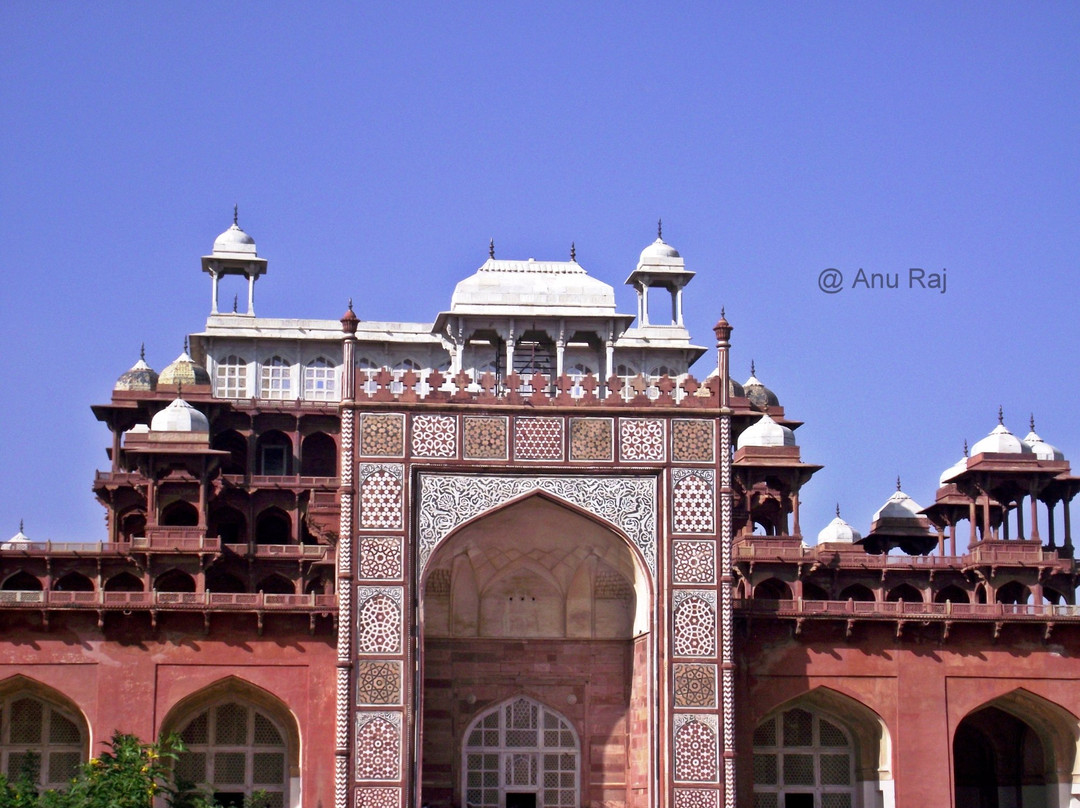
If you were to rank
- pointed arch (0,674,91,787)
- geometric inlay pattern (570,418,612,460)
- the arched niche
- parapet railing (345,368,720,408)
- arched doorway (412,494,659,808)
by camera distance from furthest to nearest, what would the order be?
pointed arch (0,674,91,787) → arched doorway (412,494,659,808) → the arched niche → geometric inlay pattern (570,418,612,460) → parapet railing (345,368,720,408)

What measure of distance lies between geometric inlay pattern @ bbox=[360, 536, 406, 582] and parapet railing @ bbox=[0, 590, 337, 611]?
1.79 meters

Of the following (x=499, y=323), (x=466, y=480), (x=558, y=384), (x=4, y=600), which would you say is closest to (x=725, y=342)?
(x=558, y=384)

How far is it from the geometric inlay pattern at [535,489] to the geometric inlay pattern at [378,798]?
10.6 ft

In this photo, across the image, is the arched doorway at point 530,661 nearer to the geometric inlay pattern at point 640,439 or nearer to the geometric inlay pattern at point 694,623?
the geometric inlay pattern at point 694,623

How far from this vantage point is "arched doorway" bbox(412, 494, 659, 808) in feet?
98.3

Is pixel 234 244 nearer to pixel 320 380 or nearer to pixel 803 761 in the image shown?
pixel 320 380

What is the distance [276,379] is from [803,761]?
1706cm

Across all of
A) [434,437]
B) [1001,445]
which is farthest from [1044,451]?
[434,437]

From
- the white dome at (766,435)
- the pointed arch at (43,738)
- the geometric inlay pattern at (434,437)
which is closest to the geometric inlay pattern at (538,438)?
the geometric inlay pattern at (434,437)

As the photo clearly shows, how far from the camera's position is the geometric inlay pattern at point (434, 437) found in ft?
93.6

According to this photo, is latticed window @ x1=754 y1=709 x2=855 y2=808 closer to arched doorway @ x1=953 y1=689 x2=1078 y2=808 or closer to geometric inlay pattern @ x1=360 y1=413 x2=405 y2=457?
arched doorway @ x1=953 y1=689 x2=1078 y2=808

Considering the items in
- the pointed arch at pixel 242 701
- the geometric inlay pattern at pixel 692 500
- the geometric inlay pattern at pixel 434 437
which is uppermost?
the geometric inlay pattern at pixel 434 437

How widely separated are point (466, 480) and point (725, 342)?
181 inches

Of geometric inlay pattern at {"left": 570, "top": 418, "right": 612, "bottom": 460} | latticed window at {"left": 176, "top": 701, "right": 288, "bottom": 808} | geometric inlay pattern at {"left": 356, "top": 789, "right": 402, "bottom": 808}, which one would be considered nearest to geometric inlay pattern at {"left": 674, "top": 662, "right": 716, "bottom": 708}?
geometric inlay pattern at {"left": 570, "top": 418, "right": 612, "bottom": 460}
